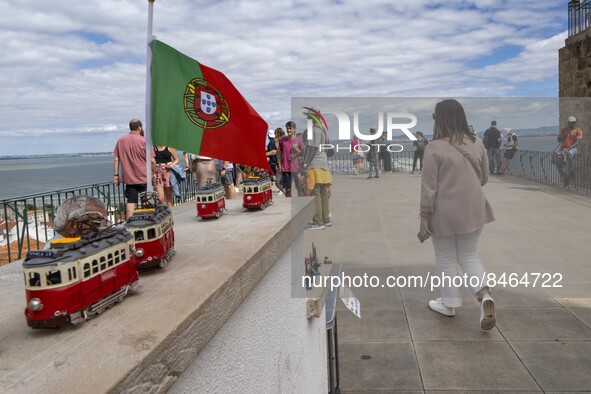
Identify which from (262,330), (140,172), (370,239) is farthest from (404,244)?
(262,330)

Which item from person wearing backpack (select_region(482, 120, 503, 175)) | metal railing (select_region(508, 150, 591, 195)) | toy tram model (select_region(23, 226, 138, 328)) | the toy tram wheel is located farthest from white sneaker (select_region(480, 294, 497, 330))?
the toy tram wheel

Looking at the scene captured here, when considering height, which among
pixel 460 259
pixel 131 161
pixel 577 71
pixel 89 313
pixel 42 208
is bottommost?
pixel 460 259

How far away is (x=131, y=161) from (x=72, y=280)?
6157 millimetres

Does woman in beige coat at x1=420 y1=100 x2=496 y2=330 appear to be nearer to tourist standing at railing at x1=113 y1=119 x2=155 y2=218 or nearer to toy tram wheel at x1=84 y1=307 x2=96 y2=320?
toy tram wheel at x1=84 y1=307 x2=96 y2=320

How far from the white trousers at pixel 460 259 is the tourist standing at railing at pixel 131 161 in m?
4.46

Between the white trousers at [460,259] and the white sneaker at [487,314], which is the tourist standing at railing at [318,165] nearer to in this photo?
the white trousers at [460,259]

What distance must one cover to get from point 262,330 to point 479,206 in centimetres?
278

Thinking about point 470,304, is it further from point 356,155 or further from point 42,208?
point 42,208

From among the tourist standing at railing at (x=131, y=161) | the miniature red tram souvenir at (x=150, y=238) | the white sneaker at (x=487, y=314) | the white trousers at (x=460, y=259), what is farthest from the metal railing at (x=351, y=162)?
the tourist standing at railing at (x=131, y=161)

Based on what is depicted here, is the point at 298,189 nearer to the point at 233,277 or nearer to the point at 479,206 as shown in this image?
the point at 479,206

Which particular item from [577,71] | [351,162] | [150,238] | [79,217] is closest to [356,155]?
[351,162]

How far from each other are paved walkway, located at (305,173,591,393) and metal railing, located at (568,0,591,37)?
28.4 ft

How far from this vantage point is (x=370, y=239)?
742 centimetres

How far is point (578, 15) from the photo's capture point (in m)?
13.8
